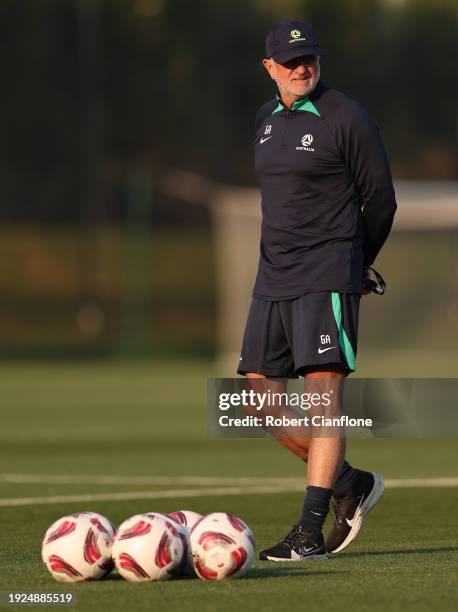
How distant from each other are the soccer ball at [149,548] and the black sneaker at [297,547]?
0.99 meters

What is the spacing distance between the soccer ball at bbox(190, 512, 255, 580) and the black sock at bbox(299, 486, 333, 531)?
95cm

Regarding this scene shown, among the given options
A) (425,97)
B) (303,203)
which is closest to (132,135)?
(425,97)

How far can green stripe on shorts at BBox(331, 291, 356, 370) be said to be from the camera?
25.7 ft

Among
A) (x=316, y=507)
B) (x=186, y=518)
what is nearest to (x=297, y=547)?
(x=316, y=507)

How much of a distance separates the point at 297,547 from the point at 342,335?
1054 mm

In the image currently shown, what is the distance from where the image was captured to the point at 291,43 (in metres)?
7.84

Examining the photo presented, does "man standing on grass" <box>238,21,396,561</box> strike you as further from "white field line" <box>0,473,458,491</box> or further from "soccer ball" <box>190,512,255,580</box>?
"white field line" <box>0,473,458,491</box>

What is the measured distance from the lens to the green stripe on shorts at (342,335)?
7.84 meters

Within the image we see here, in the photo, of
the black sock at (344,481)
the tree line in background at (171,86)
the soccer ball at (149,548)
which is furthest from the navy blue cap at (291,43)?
the tree line in background at (171,86)

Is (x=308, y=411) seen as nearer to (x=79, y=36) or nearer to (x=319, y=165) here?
(x=319, y=165)

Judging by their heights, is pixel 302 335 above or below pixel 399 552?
above

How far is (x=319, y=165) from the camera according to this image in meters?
7.88

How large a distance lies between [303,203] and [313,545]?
168 centimetres

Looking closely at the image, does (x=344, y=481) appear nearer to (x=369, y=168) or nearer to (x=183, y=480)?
(x=369, y=168)
